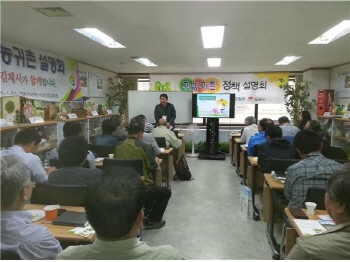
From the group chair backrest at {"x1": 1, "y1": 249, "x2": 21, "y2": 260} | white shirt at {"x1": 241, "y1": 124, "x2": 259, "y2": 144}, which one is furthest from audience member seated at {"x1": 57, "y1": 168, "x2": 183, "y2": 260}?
white shirt at {"x1": 241, "y1": 124, "x2": 259, "y2": 144}

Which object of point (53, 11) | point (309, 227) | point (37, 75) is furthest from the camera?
point (37, 75)

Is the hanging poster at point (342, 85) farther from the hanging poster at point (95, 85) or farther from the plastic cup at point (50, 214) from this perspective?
the plastic cup at point (50, 214)

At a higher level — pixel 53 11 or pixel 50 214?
pixel 53 11

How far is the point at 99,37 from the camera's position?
4305mm

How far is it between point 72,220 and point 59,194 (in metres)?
0.40

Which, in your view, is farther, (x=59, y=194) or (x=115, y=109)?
(x=115, y=109)

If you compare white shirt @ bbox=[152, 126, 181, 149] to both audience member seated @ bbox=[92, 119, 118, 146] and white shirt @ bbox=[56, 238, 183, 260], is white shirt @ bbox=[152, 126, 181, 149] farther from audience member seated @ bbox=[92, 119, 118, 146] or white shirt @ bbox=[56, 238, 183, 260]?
white shirt @ bbox=[56, 238, 183, 260]

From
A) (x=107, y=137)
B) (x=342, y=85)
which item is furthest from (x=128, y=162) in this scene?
(x=342, y=85)

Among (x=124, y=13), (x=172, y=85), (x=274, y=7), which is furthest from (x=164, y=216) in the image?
(x=172, y=85)

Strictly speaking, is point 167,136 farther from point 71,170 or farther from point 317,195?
point 317,195

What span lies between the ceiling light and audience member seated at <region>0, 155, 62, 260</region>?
1.96 m

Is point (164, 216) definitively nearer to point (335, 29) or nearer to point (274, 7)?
point (274, 7)

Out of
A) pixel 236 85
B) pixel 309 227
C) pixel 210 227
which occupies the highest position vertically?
pixel 236 85

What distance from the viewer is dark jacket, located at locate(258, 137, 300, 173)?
11.6 ft
